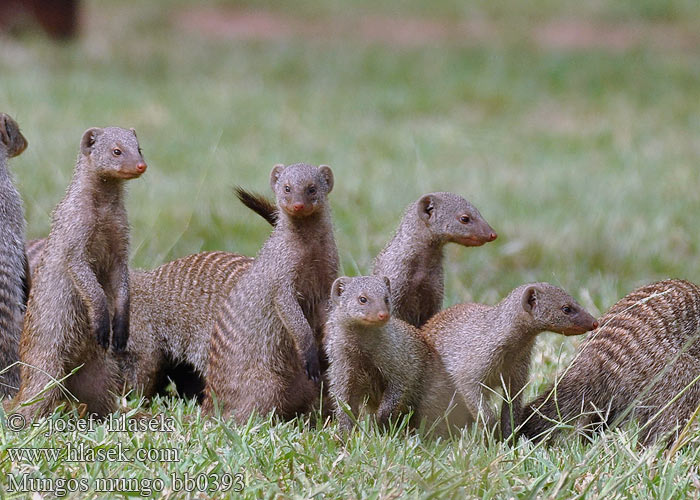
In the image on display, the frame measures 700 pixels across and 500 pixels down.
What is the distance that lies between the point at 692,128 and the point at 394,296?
21.9 feet

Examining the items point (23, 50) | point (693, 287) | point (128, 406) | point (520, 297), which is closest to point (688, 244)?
point (693, 287)

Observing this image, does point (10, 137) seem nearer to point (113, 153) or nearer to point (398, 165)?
point (113, 153)

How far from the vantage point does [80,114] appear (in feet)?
25.9

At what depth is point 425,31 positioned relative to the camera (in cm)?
1415

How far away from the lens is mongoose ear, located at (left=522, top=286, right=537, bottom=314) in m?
2.88

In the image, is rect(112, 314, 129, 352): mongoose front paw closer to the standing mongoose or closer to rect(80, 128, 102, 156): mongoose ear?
rect(80, 128, 102, 156): mongoose ear

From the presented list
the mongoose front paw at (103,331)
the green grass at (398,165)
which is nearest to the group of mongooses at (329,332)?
the mongoose front paw at (103,331)

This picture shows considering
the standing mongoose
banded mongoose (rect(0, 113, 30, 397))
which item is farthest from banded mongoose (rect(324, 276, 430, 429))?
banded mongoose (rect(0, 113, 30, 397))

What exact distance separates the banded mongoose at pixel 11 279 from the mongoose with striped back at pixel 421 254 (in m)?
0.68

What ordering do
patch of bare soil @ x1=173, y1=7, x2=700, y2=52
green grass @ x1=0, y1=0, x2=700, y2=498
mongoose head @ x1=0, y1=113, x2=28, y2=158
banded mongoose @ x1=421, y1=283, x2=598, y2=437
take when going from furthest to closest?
patch of bare soil @ x1=173, y1=7, x2=700, y2=52 → mongoose head @ x1=0, y1=113, x2=28, y2=158 → banded mongoose @ x1=421, y1=283, x2=598, y2=437 → green grass @ x1=0, y1=0, x2=700, y2=498

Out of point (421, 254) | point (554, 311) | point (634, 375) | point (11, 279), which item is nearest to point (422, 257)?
point (421, 254)

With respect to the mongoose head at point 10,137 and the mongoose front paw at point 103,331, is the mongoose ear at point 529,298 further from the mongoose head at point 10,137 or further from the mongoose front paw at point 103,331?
the mongoose head at point 10,137

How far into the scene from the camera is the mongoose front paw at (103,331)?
291 cm

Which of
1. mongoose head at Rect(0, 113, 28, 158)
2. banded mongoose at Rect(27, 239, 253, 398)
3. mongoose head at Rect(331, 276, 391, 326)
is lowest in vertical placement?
banded mongoose at Rect(27, 239, 253, 398)
